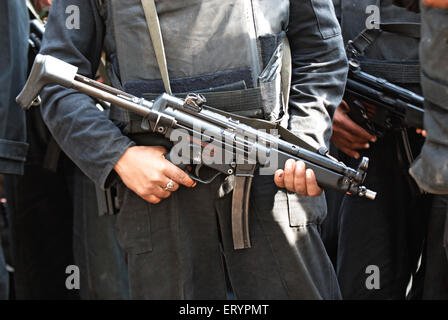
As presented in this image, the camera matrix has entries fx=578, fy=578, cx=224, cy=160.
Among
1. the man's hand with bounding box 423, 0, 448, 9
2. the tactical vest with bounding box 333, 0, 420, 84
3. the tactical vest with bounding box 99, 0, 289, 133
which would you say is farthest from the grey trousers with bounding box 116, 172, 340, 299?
the tactical vest with bounding box 333, 0, 420, 84

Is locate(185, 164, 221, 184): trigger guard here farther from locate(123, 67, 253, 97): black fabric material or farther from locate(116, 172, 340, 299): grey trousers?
locate(123, 67, 253, 97): black fabric material

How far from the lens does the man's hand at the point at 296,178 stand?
6.16ft

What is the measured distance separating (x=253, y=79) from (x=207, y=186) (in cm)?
39

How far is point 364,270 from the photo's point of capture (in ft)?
9.20

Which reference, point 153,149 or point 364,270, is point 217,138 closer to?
point 153,149

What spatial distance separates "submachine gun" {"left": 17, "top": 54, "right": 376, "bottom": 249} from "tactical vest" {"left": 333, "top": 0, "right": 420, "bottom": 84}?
0.83 metres

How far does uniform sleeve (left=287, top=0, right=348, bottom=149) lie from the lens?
2.03 meters

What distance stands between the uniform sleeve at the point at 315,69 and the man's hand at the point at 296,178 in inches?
6.5

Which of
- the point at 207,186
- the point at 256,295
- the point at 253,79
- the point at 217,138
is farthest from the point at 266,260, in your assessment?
the point at 253,79

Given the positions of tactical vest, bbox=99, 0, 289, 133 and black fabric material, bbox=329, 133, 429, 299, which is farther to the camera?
black fabric material, bbox=329, 133, 429, 299

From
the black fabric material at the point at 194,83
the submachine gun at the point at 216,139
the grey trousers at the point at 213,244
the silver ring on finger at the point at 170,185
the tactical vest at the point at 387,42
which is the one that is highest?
the tactical vest at the point at 387,42

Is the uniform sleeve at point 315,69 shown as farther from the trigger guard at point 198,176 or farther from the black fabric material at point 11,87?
the black fabric material at point 11,87

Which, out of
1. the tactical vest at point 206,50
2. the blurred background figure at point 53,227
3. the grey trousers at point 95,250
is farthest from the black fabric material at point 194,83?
the grey trousers at point 95,250

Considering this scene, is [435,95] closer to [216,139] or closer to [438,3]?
[438,3]
